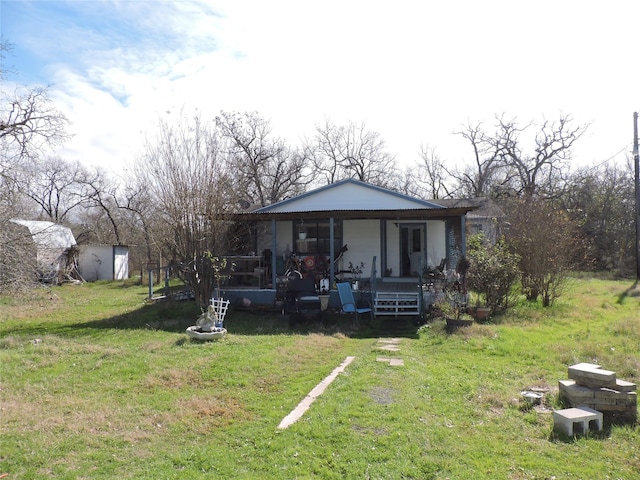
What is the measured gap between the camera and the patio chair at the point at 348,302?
448 inches

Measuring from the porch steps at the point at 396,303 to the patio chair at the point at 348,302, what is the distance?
0.31m

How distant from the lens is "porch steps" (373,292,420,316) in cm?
1145

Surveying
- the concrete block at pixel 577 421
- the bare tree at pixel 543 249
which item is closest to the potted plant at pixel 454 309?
the bare tree at pixel 543 249

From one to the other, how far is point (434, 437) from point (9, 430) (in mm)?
4408

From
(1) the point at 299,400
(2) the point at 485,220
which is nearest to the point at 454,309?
(1) the point at 299,400

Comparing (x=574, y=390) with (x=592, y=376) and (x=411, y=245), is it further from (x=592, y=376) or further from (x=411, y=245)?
(x=411, y=245)

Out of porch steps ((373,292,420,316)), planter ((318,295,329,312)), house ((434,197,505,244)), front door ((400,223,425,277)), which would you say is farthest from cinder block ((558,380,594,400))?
house ((434,197,505,244))

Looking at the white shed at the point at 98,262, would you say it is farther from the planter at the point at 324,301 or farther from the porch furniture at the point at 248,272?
the planter at the point at 324,301

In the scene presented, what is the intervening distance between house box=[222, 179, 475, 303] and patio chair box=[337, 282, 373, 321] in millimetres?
2070

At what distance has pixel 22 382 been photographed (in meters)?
6.27

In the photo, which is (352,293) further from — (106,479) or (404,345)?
(106,479)

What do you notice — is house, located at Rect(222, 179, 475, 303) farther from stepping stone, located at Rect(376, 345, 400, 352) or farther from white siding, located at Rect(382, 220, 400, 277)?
stepping stone, located at Rect(376, 345, 400, 352)

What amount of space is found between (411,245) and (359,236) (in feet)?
6.29

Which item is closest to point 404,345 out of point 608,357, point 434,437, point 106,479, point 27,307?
point 608,357
